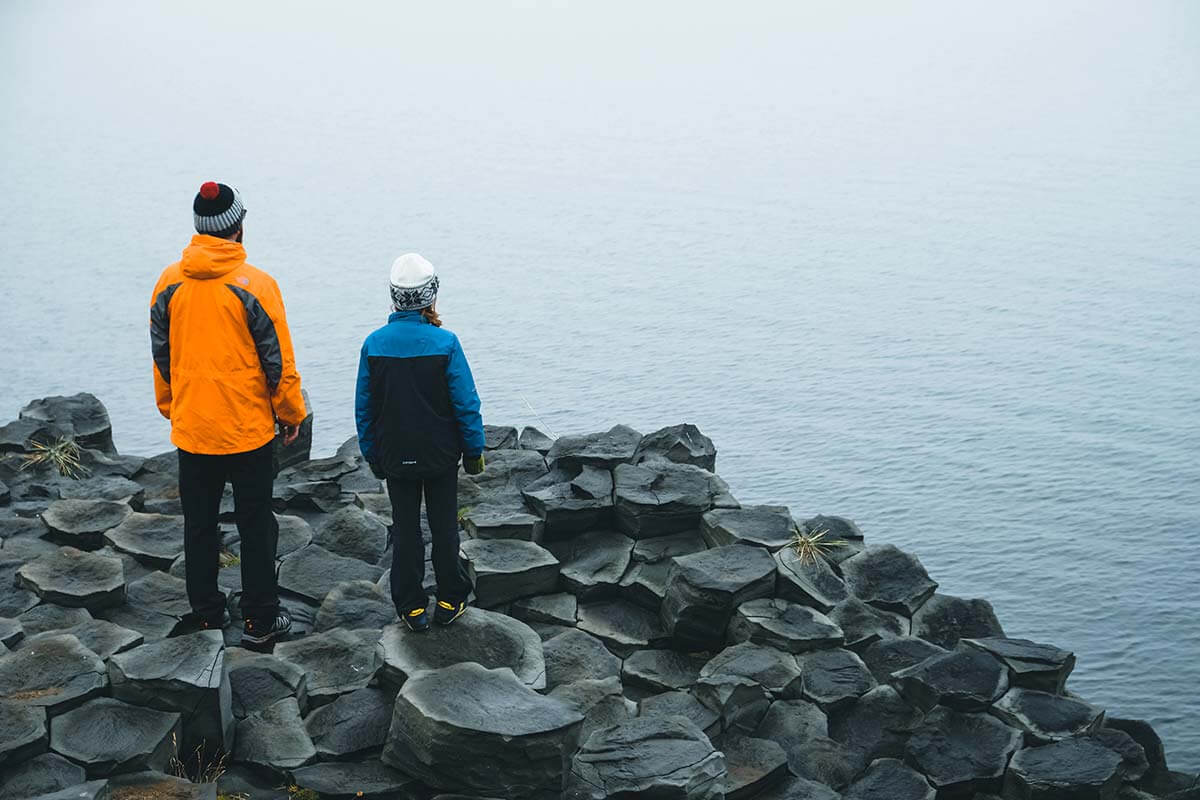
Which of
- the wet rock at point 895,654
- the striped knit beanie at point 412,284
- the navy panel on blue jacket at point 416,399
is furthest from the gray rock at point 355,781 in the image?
the wet rock at point 895,654

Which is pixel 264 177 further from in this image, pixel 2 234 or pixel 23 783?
pixel 23 783

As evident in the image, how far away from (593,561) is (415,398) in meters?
2.71

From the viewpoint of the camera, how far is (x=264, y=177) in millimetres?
26812

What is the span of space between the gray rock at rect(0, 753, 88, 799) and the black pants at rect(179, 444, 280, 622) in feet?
5.12

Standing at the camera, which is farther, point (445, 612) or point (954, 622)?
point (954, 622)

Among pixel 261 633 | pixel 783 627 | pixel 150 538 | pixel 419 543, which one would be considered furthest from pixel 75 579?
pixel 783 627

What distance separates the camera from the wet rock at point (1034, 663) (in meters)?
8.50

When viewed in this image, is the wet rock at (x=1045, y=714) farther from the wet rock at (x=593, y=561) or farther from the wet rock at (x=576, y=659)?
the wet rock at (x=593, y=561)

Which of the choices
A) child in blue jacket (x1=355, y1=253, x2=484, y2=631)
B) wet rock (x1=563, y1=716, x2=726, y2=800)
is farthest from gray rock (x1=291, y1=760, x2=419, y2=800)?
child in blue jacket (x1=355, y1=253, x2=484, y2=631)

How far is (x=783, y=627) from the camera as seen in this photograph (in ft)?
28.5

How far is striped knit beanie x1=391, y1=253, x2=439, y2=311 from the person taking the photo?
7.20 metres

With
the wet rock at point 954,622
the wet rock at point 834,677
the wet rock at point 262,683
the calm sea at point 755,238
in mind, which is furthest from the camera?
the calm sea at point 755,238

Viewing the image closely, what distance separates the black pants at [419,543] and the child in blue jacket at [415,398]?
0.04ft

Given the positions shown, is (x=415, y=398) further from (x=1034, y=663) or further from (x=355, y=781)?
(x=1034, y=663)
